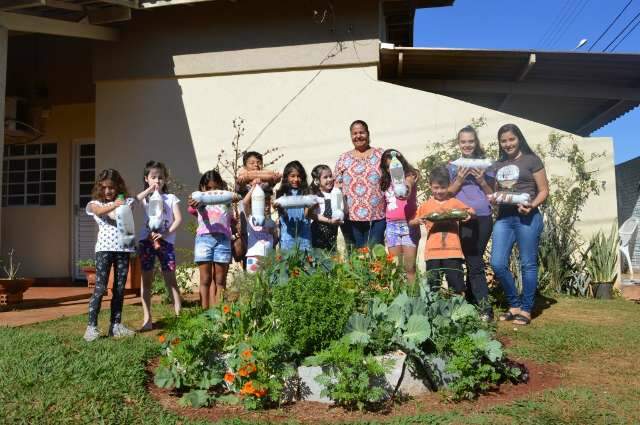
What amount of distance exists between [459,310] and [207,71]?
599cm

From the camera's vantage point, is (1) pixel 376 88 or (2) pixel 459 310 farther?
(1) pixel 376 88

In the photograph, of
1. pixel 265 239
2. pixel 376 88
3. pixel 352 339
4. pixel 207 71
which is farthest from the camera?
pixel 207 71

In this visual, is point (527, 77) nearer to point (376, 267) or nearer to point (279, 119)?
point (279, 119)

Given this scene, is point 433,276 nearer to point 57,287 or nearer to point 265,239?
point 265,239

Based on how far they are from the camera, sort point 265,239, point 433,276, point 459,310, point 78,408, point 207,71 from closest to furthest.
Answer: point 78,408
point 459,310
point 433,276
point 265,239
point 207,71

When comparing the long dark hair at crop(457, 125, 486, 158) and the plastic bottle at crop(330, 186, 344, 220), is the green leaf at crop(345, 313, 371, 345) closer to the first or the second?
the plastic bottle at crop(330, 186, 344, 220)

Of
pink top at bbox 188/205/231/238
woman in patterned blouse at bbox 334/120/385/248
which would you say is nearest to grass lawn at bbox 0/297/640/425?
pink top at bbox 188/205/231/238

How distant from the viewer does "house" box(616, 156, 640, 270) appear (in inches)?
371

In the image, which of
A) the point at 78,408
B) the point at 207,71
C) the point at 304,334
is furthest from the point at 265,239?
the point at 207,71

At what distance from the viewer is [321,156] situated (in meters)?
7.82

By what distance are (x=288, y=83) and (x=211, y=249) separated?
3787 millimetres

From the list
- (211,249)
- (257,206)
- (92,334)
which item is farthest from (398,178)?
(92,334)

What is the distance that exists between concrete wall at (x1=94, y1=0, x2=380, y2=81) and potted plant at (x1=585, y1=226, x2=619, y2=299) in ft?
12.7

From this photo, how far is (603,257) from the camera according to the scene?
6.85m
